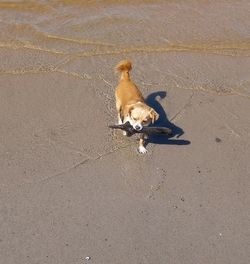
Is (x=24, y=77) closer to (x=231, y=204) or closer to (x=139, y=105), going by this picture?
(x=139, y=105)

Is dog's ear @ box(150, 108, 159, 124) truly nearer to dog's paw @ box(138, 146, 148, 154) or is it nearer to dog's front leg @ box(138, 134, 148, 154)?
dog's front leg @ box(138, 134, 148, 154)

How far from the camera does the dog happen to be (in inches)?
256

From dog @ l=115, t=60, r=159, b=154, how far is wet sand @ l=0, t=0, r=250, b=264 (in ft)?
0.77

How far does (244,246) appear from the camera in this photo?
222 inches

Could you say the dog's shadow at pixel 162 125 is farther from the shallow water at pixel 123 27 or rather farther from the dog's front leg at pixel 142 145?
the shallow water at pixel 123 27

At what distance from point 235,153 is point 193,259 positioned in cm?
172

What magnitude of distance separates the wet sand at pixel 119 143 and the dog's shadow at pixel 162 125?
0.01 metres

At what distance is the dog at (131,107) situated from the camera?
21.4 feet

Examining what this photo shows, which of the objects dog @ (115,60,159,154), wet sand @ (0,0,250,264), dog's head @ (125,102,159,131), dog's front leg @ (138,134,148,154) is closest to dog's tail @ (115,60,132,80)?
dog @ (115,60,159,154)

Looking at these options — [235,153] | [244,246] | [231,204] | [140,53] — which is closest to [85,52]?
[140,53]

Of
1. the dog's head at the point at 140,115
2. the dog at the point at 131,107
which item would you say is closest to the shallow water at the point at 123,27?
the dog at the point at 131,107

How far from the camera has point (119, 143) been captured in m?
6.76

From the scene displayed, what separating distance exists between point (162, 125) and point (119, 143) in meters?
0.68

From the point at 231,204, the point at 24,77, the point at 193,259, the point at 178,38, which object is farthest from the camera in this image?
the point at 178,38
